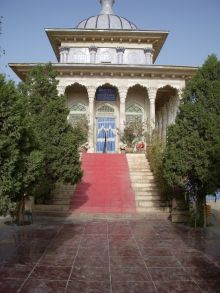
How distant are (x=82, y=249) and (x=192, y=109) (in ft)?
17.3

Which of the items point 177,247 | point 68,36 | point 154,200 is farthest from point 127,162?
point 68,36

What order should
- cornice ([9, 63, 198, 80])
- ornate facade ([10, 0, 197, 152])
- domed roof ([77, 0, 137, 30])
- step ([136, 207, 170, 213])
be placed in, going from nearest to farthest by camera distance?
step ([136, 207, 170, 213]) < cornice ([9, 63, 198, 80]) < ornate facade ([10, 0, 197, 152]) < domed roof ([77, 0, 137, 30])

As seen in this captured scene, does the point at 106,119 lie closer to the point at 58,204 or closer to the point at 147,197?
the point at 147,197

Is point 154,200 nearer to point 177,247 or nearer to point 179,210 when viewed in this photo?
point 179,210

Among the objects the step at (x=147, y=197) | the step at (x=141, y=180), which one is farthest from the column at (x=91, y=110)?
the step at (x=147, y=197)

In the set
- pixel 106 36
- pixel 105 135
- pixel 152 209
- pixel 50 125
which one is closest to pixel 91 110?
pixel 105 135

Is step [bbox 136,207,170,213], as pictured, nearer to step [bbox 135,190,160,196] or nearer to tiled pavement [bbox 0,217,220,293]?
step [bbox 135,190,160,196]

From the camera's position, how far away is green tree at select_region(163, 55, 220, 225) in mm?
9359

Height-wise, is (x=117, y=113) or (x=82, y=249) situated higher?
(x=117, y=113)

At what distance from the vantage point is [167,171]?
400 inches

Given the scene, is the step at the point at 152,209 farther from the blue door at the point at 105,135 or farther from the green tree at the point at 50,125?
the blue door at the point at 105,135

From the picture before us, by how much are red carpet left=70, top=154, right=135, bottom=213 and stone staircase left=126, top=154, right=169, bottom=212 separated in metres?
0.27

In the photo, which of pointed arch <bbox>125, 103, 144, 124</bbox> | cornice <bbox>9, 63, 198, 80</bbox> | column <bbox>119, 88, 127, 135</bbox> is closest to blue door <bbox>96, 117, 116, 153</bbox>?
pointed arch <bbox>125, 103, 144, 124</bbox>

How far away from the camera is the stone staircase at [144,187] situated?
42.7 feet
